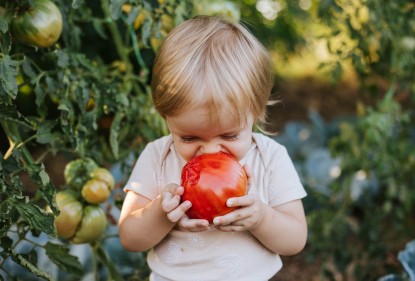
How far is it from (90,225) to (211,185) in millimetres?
582

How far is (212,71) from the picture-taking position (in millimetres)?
1400

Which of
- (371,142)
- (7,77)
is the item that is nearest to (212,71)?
(7,77)

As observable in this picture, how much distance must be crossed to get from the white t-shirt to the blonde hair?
0.48 ft

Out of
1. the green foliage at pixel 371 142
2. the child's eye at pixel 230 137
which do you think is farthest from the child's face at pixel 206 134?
the green foliage at pixel 371 142

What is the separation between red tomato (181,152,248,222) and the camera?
1.37m

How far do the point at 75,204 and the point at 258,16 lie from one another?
88.7 inches

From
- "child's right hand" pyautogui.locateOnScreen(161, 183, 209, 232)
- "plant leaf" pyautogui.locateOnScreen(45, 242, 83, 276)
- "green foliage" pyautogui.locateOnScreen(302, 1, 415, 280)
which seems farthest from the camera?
"green foliage" pyautogui.locateOnScreen(302, 1, 415, 280)

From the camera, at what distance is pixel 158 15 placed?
1.90 metres

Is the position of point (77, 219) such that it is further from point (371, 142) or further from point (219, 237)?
point (371, 142)

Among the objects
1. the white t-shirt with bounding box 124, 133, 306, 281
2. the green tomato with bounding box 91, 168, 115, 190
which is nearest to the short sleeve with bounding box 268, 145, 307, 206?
the white t-shirt with bounding box 124, 133, 306, 281

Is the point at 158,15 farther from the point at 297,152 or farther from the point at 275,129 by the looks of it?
the point at 275,129

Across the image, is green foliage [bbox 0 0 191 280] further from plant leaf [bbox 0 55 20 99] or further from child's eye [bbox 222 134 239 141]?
child's eye [bbox 222 134 239 141]

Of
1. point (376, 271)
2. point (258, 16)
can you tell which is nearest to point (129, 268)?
point (376, 271)

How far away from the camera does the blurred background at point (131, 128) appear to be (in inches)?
67.4
